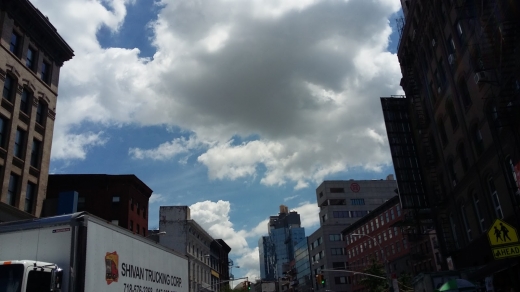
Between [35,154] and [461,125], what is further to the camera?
[35,154]

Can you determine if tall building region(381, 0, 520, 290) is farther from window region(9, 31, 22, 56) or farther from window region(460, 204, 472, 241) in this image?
window region(9, 31, 22, 56)

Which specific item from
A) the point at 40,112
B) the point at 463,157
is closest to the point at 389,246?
the point at 463,157

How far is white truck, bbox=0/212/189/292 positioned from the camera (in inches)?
397

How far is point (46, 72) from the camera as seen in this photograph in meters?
39.0

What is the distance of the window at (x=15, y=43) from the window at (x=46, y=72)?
3.65m

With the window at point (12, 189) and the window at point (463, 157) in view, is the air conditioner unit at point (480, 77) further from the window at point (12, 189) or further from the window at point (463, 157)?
the window at point (12, 189)

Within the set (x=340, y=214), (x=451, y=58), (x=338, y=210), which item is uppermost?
(x=338, y=210)

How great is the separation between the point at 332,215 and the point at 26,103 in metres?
90.2

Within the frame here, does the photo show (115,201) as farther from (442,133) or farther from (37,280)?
(37,280)

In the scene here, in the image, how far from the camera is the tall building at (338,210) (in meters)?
111

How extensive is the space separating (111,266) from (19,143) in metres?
26.1

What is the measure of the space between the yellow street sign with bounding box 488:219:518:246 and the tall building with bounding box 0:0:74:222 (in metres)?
29.3

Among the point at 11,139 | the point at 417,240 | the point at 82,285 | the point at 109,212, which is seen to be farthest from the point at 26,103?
the point at 417,240

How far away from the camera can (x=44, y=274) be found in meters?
10.3
